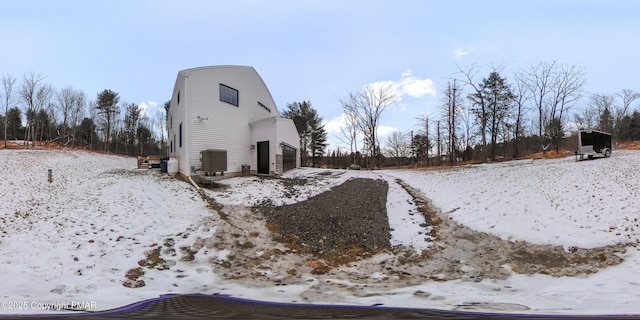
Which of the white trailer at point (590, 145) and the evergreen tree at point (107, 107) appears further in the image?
the evergreen tree at point (107, 107)

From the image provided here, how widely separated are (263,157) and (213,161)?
3.75 m

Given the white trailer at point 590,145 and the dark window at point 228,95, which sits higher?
the dark window at point 228,95

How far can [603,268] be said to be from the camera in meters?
5.90

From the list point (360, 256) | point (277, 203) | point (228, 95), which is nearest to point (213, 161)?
point (228, 95)

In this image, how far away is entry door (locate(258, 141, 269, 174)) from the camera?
62.7 feet

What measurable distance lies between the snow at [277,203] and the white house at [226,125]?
8.41 feet

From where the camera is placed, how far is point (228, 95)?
18.3 meters

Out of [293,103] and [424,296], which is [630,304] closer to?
[424,296]

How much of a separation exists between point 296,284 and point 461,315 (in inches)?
103

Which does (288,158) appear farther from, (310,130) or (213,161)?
(310,130)

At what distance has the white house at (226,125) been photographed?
16.1 metres

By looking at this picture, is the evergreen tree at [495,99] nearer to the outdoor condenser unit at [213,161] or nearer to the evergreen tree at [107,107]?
the outdoor condenser unit at [213,161]

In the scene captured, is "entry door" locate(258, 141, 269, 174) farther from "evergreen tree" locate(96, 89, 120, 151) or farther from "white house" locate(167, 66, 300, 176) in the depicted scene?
"evergreen tree" locate(96, 89, 120, 151)

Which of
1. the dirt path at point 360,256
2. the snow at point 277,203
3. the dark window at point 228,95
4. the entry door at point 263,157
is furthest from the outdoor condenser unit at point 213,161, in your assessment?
the dirt path at point 360,256
